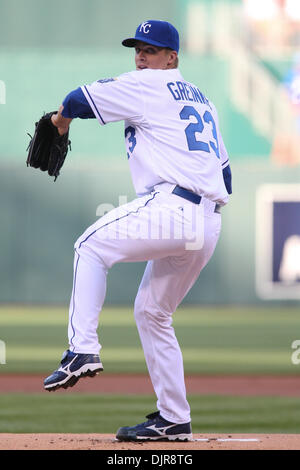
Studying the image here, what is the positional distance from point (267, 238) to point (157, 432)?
11.9m

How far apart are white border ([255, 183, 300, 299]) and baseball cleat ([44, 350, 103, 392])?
12189 mm

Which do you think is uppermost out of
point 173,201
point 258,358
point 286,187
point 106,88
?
point 106,88

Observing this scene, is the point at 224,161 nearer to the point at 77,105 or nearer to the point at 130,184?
the point at 77,105

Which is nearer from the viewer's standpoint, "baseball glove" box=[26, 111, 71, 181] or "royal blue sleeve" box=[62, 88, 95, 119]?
"royal blue sleeve" box=[62, 88, 95, 119]

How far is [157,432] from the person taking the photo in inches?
154

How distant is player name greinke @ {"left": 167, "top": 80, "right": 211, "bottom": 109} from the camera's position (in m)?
3.65

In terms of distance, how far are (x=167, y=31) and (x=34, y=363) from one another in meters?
5.48

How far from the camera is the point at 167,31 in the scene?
3.70m

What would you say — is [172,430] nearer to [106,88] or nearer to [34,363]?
[106,88]

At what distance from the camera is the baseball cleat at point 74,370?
132 inches

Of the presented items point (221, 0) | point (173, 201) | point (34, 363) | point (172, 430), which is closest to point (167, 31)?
point (173, 201)

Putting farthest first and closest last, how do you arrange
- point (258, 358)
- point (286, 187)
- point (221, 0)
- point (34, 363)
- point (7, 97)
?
point (221, 0), point (7, 97), point (286, 187), point (258, 358), point (34, 363)
